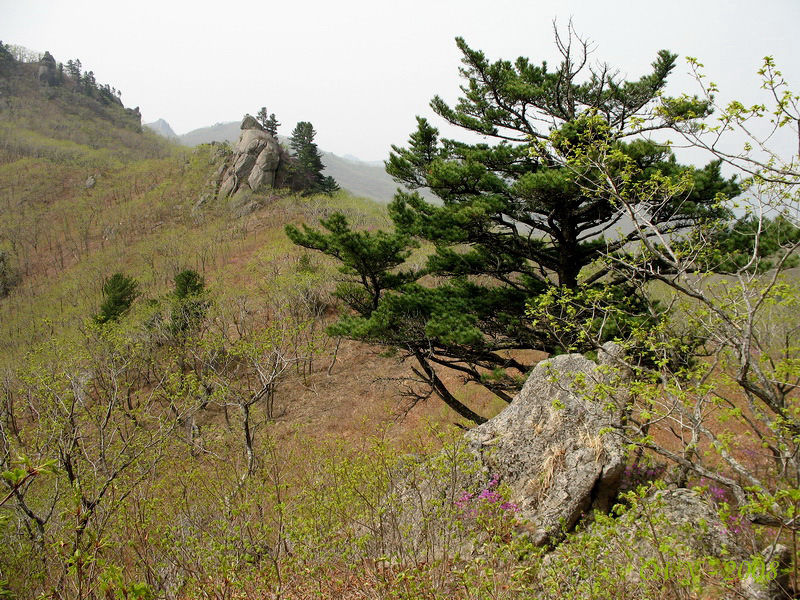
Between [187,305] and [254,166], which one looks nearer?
[187,305]

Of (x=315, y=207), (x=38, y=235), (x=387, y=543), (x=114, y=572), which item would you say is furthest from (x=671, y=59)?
(x=38, y=235)

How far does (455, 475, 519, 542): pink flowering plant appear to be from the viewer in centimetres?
472

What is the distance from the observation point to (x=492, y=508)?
5160 millimetres

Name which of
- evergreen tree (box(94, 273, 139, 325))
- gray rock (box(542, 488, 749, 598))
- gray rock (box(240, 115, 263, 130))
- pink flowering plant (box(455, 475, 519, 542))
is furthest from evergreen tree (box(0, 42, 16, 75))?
gray rock (box(542, 488, 749, 598))

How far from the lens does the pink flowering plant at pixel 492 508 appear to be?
472cm

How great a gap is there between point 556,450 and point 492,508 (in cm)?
147

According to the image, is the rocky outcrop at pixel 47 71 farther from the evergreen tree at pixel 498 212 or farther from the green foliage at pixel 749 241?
the green foliage at pixel 749 241

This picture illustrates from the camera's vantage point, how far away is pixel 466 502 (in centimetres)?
502

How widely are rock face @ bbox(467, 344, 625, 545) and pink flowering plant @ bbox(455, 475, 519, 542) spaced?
33 centimetres

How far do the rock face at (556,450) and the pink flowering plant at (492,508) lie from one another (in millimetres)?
326

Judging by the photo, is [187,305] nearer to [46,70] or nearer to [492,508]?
[492,508]

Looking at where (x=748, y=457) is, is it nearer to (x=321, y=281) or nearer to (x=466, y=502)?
(x=466, y=502)

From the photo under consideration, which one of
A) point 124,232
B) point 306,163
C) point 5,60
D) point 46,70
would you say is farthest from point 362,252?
point 5,60

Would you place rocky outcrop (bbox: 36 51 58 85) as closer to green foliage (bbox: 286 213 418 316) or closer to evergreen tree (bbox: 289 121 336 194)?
evergreen tree (bbox: 289 121 336 194)
